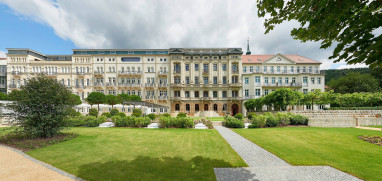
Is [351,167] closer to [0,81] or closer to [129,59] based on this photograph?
[129,59]

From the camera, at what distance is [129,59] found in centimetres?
4347

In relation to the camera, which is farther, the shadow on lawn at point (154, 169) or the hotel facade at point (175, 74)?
the hotel facade at point (175, 74)

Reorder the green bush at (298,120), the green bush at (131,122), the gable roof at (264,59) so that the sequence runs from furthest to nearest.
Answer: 1. the gable roof at (264,59)
2. the green bush at (298,120)
3. the green bush at (131,122)

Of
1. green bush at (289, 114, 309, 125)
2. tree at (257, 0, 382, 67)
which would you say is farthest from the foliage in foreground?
green bush at (289, 114, 309, 125)

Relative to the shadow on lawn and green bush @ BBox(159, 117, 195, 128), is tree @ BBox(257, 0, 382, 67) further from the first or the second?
green bush @ BBox(159, 117, 195, 128)

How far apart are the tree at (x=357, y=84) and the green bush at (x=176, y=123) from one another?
5377 cm

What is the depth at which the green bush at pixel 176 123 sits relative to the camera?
673 inches

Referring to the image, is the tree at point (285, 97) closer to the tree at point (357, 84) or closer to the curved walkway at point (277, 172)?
the curved walkway at point (277, 172)

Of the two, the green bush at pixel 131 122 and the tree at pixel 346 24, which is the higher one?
the tree at pixel 346 24

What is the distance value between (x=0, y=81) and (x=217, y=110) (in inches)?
2404

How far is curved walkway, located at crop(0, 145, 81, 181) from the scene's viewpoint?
17.2ft

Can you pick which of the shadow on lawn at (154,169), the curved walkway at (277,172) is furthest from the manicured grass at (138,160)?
the curved walkway at (277,172)

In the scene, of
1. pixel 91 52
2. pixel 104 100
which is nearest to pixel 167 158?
pixel 104 100

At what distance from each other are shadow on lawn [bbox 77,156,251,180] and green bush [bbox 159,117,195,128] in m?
10.3
